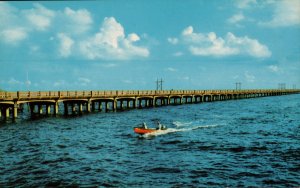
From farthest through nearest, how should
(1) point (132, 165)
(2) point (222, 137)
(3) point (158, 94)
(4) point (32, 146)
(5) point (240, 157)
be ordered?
(3) point (158, 94) → (2) point (222, 137) → (4) point (32, 146) → (5) point (240, 157) → (1) point (132, 165)

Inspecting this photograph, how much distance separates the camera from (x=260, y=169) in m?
18.8

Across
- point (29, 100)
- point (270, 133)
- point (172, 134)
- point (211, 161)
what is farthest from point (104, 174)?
point (29, 100)

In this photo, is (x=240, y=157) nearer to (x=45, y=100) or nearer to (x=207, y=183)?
(x=207, y=183)

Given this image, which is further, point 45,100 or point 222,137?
point 45,100

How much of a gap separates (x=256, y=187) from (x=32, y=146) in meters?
17.4

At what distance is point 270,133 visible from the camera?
31.9 meters

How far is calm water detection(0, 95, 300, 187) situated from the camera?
55.5 ft

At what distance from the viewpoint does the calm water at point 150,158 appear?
55.5 ft

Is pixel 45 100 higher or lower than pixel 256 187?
higher

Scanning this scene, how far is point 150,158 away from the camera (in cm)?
2148

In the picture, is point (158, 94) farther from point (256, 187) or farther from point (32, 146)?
point (256, 187)

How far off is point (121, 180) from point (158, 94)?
55685mm

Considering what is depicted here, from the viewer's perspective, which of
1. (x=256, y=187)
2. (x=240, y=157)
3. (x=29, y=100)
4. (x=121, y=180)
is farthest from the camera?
(x=29, y=100)

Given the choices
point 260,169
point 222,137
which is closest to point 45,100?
point 222,137
